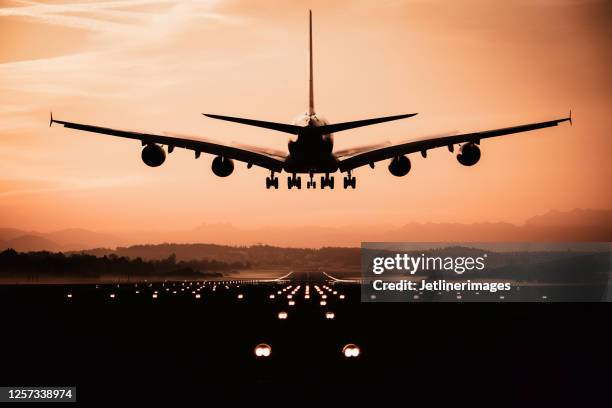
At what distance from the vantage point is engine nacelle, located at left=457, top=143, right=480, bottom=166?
55.8 metres

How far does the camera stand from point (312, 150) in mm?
55438

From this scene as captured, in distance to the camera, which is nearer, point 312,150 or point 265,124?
point 265,124

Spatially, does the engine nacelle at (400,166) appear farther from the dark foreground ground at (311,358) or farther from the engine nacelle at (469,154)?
the dark foreground ground at (311,358)

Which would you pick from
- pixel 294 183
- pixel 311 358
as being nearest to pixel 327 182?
pixel 294 183

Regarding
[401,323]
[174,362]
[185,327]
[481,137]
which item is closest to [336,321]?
[401,323]

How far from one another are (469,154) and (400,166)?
5.97 meters

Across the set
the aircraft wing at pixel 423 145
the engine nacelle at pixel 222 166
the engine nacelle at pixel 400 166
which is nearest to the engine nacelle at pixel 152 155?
the engine nacelle at pixel 222 166

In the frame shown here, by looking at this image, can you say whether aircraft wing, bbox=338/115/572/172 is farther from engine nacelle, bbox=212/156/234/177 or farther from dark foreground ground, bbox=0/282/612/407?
dark foreground ground, bbox=0/282/612/407

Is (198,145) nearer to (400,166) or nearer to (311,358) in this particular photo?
(400,166)

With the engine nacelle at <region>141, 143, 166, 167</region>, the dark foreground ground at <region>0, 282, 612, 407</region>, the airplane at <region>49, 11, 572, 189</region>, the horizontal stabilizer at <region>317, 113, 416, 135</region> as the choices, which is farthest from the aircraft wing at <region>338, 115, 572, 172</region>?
the engine nacelle at <region>141, 143, 166, 167</region>

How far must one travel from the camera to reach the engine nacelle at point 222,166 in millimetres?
58406

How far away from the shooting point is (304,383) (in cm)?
2792

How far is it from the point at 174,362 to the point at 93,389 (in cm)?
Answer: 724

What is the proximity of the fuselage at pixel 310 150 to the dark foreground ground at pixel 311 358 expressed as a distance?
10.4m
